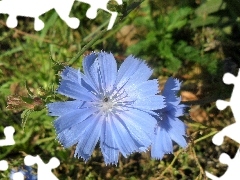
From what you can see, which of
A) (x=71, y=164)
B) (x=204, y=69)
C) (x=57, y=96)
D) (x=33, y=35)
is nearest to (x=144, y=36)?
(x=204, y=69)

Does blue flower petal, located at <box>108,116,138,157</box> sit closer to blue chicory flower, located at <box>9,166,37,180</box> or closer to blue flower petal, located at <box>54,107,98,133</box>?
blue flower petal, located at <box>54,107,98,133</box>

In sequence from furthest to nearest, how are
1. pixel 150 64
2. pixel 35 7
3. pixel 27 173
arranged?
pixel 150 64 → pixel 27 173 → pixel 35 7

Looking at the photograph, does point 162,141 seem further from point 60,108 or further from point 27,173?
point 27,173

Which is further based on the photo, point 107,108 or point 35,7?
point 35,7

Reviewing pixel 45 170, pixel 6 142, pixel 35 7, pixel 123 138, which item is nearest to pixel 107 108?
pixel 123 138

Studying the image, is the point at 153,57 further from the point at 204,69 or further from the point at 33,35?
the point at 33,35

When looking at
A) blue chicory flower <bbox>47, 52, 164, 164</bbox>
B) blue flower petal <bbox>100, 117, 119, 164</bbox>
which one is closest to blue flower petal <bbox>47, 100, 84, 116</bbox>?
blue chicory flower <bbox>47, 52, 164, 164</bbox>
